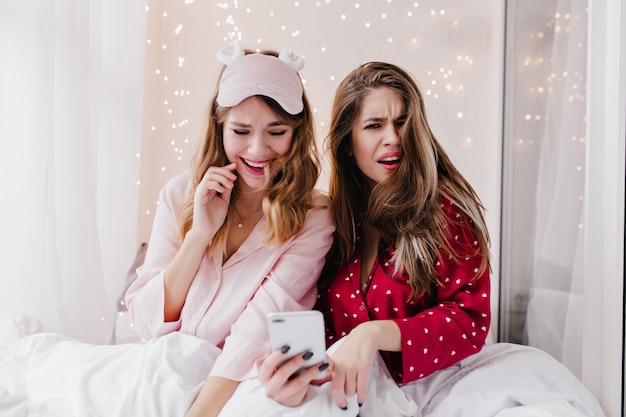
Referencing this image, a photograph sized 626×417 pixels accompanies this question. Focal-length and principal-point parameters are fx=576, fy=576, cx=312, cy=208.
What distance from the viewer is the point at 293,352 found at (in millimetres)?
993

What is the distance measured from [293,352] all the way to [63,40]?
116 cm

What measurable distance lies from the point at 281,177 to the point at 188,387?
0.54 meters

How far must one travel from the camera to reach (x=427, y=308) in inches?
53.1

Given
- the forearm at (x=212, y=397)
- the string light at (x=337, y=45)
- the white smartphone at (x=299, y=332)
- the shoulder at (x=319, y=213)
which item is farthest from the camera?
the string light at (x=337, y=45)

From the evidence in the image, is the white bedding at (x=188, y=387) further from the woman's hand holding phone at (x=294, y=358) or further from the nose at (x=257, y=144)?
the nose at (x=257, y=144)

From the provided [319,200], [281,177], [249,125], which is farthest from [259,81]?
[319,200]

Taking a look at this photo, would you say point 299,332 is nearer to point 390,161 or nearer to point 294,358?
point 294,358

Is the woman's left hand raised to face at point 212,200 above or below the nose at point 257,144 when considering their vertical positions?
below

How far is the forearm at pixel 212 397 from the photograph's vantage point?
1088 mm

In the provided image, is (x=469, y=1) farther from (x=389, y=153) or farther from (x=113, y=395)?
(x=113, y=395)

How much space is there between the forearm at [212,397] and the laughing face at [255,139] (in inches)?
19.1

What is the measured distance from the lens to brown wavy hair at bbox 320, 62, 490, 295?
Result: 1.30 meters

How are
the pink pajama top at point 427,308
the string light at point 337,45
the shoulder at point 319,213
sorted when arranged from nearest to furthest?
the pink pajama top at point 427,308 < the shoulder at point 319,213 < the string light at point 337,45

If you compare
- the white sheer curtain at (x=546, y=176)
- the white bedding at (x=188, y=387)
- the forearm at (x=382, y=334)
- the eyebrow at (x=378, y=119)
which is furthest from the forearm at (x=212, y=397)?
the white sheer curtain at (x=546, y=176)
